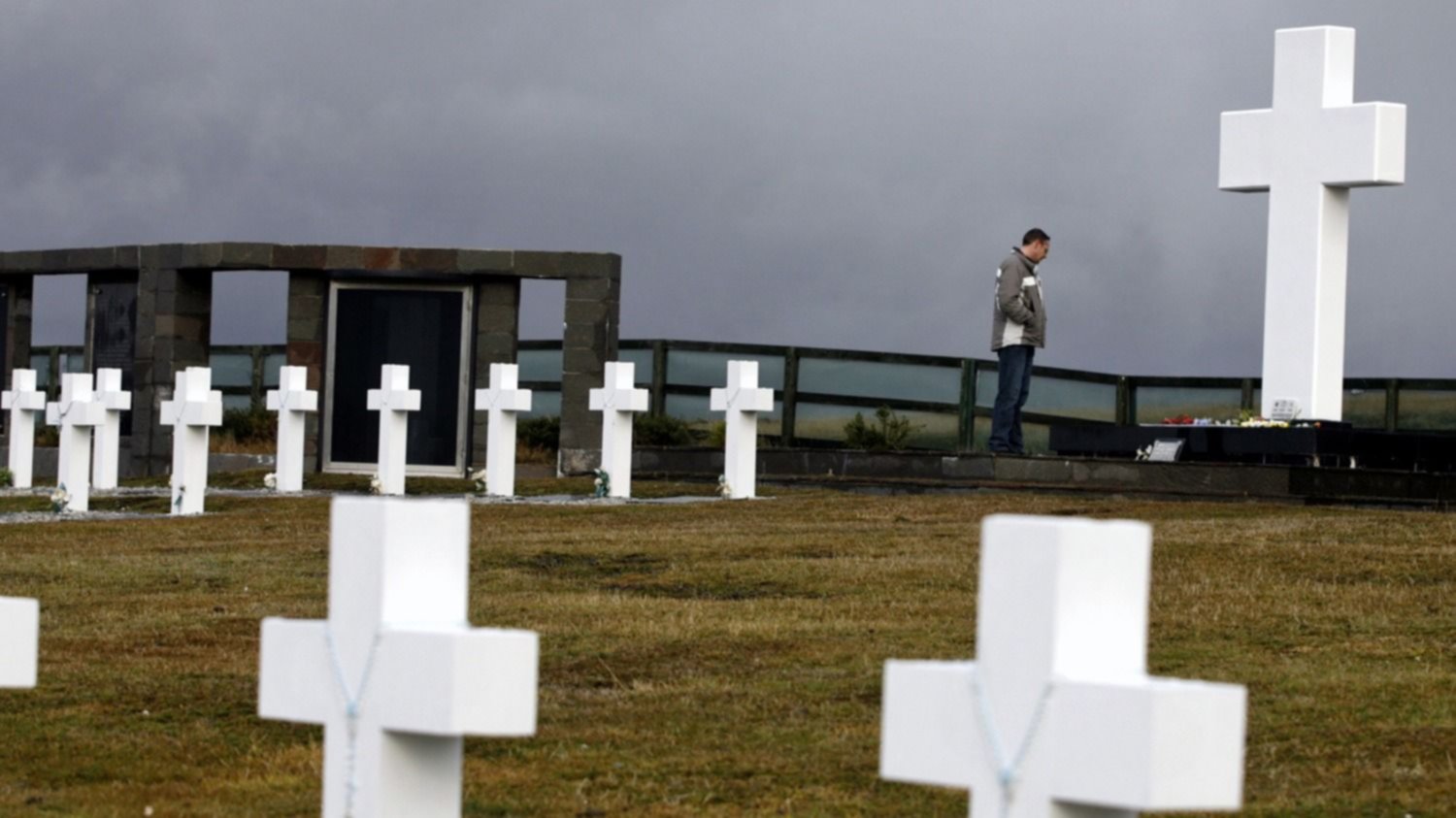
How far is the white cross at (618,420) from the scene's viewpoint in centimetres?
2064

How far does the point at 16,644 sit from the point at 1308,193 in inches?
708

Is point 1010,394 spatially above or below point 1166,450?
above

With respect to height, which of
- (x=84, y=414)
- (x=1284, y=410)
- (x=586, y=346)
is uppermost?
(x=586, y=346)

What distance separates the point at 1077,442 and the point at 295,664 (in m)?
19.2

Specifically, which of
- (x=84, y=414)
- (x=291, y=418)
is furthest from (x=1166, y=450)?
(x=84, y=414)

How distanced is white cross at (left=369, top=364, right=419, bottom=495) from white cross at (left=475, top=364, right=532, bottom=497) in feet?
2.82

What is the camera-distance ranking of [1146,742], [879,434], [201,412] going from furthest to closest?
[879,434], [201,412], [1146,742]

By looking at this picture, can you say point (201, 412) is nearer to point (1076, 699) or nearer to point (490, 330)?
point (490, 330)

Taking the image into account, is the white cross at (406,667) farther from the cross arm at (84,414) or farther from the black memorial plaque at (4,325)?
the black memorial plaque at (4,325)

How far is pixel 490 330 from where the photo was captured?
2586cm

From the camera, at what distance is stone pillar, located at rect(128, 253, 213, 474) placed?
27.7 meters

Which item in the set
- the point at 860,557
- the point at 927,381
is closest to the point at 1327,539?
the point at 860,557

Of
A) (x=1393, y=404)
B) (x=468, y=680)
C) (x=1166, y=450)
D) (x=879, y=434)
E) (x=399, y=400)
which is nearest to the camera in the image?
(x=468, y=680)

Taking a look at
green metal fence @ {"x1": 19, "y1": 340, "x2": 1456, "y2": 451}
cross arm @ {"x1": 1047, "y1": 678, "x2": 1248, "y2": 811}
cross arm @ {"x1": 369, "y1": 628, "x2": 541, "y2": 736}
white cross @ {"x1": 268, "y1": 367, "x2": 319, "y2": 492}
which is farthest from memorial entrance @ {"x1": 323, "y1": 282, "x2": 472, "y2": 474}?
cross arm @ {"x1": 1047, "y1": 678, "x2": 1248, "y2": 811}
